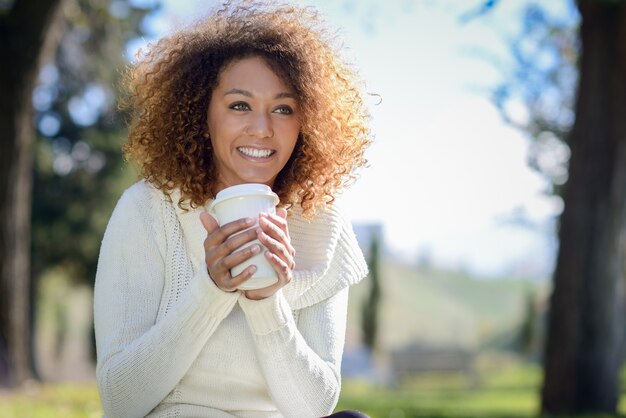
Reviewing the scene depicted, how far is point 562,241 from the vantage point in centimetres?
A: 737

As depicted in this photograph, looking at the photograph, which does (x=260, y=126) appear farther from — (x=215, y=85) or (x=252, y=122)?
(x=215, y=85)

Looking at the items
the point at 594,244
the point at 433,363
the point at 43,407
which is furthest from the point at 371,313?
the point at 43,407

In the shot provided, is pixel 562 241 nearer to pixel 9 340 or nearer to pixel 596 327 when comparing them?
pixel 596 327

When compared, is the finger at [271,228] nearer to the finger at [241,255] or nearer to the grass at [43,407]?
the finger at [241,255]

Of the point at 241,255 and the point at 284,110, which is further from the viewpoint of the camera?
the point at 284,110

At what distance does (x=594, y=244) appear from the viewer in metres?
7.25

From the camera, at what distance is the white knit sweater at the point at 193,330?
2.04m

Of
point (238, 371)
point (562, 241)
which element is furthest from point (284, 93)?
point (562, 241)

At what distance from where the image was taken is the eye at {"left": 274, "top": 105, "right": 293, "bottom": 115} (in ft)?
7.52

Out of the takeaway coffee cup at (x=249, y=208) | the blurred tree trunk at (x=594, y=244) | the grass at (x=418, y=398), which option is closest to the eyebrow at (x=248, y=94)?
the takeaway coffee cup at (x=249, y=208)

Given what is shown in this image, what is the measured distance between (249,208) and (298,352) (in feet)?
1.53

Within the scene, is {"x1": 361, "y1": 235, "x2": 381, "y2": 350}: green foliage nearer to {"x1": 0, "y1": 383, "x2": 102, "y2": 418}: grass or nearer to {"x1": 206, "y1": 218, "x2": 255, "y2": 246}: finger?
{"x1": 0, "y1": 383, "x2": 102, "y2": 418}: grass

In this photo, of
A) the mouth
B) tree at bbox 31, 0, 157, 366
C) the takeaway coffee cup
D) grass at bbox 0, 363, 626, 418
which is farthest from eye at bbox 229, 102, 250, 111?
tree at bbox 31, 0, 157, 366

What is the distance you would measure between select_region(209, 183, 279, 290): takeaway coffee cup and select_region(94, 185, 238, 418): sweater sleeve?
0.15m
